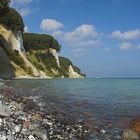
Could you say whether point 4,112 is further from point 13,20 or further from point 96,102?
point 13,20

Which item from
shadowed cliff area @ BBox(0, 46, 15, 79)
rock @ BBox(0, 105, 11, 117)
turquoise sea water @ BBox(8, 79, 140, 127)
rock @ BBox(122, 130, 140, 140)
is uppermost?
shadowed cliff area @ BBox(0, 46, 15, 79)

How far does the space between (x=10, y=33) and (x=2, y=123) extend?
95180 mm

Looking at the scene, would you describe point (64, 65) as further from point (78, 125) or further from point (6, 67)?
point (78, 125)

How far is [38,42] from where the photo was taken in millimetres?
145625

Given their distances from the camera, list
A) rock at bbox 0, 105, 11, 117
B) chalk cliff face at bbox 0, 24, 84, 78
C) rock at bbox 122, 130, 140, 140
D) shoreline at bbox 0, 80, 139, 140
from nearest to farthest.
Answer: shoreline at bbox 0, 80, 139, 140 < rock at bbox 0, 105, 11, 117 < rock at bbox 122, 130, 140, 140 < chalk cliff face at bbox 0, 24, 84, 78

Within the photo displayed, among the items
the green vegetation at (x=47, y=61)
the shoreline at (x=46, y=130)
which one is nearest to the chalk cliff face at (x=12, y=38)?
the green vegetation at (x=47, y=61)

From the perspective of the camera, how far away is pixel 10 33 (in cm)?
Answer: 10338

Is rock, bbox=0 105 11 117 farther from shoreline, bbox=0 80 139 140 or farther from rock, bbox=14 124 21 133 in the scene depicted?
rock, bbox=14 124 21 133

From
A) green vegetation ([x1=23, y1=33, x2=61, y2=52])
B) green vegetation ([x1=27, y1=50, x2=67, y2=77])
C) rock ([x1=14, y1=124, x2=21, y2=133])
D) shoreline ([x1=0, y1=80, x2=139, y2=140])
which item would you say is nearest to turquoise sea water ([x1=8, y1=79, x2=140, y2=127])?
shoreline ([x1=0, y1=80, x2=139, y2=140])

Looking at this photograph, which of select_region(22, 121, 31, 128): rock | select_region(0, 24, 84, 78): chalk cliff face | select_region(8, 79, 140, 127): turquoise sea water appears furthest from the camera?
select_region(0, 24, 84, 78): chalk cliff face

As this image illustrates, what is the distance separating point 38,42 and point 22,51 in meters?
34.6

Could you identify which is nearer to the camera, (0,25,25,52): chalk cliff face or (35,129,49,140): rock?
(35,129,49,140): rock

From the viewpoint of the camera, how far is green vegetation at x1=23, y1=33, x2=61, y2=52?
464ft

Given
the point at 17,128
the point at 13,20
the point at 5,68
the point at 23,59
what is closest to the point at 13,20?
the point at 13,20
